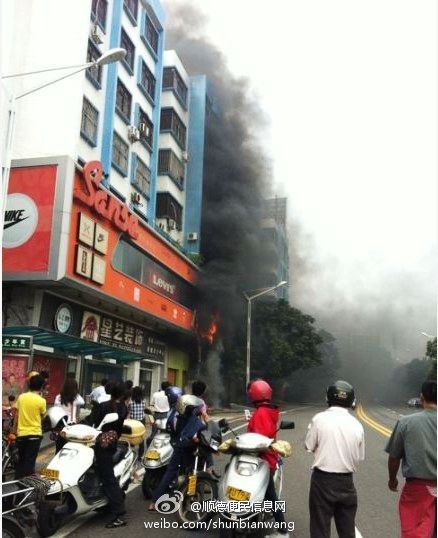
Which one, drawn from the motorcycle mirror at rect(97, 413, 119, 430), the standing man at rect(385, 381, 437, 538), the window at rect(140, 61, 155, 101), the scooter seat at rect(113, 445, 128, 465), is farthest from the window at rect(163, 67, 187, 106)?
the standing man at rect(385, 381, 437, 538)

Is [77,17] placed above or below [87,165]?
above

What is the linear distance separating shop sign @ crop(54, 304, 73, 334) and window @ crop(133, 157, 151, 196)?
29.0 ft

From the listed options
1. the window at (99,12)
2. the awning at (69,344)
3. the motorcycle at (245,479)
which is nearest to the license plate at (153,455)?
the motorcycle at (245,479)

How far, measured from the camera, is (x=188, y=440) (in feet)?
19.8

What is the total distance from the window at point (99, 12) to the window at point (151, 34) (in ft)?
15.3

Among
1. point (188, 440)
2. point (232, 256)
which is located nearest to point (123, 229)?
point (232, 256)

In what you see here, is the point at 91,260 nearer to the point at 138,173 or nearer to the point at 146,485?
the point at 138,173

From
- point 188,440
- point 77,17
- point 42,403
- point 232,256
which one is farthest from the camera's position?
point 232,256

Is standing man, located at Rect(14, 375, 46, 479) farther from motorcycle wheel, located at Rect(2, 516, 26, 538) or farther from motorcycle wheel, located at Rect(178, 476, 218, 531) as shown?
motorcycle wheel, located at Rect(2, 516, 26, 538)

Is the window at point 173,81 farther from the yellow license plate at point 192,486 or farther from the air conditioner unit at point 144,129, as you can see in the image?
the yellow license plate at point 192,486

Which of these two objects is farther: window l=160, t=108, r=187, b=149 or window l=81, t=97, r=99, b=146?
window l=160, t=108, r=187, b=149

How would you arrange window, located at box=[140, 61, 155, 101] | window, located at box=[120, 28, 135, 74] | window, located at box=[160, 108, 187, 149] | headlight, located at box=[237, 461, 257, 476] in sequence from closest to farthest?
1. headlight, located at box=[237, 461, 257, 476]
2. window, located at box=[120, 28, 135, 74]
3. window, located at box=[140, 61, 155, 101]
4. window, located at box=[160, 108, 187, 149]

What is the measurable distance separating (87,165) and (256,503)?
16328 mm

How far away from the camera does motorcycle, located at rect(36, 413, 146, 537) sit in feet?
16.9
